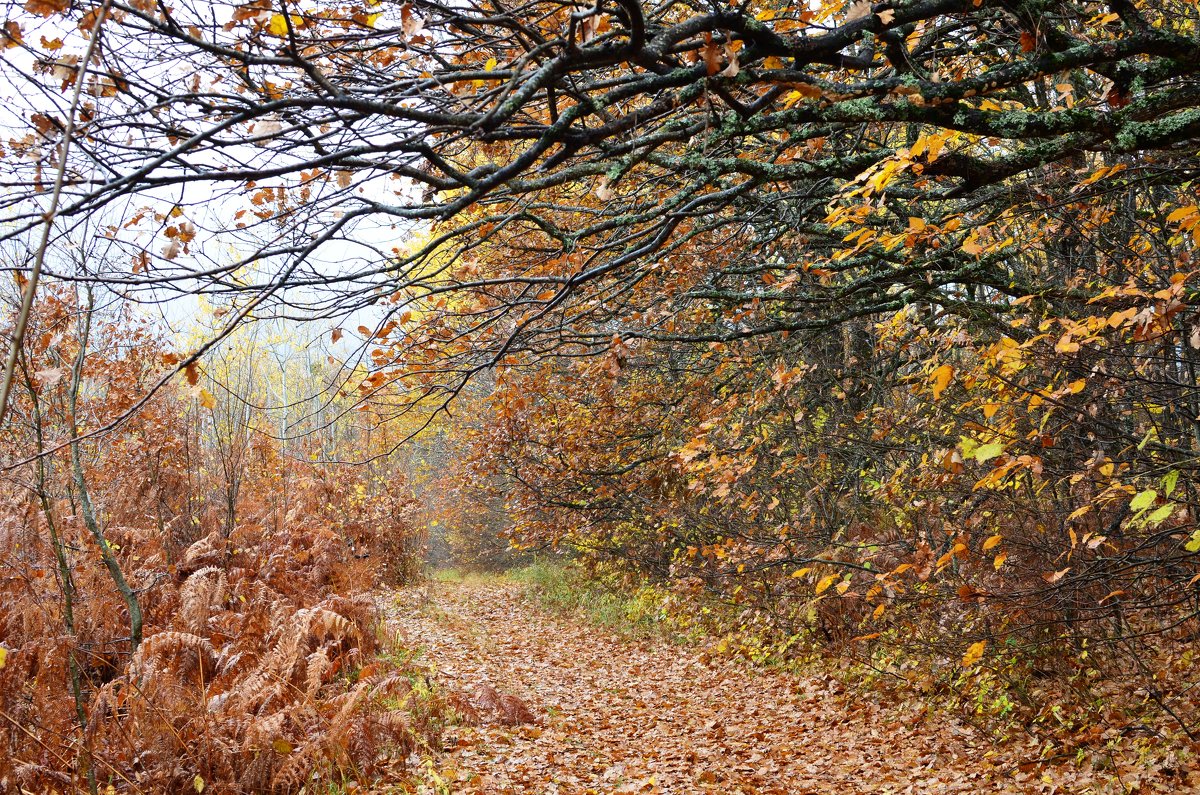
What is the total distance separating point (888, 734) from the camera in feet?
21.7

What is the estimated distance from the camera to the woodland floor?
222 inches

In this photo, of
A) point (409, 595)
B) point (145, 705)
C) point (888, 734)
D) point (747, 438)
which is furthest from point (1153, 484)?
point (409, 595)

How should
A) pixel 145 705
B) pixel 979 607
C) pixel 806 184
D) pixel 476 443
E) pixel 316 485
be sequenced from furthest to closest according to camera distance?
pixel 316 485 < pixel 476 443 < pixel 806 184 < pixel 979 607 < pixel 145 705

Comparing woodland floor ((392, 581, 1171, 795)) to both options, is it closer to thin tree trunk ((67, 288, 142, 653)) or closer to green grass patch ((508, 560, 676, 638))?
green grass patch ((508, 560, 676, 638))

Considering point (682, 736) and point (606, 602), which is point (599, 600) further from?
point (682, 736)

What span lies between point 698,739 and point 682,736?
182 millimetres

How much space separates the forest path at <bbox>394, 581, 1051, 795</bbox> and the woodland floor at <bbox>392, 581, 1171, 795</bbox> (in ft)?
0.05

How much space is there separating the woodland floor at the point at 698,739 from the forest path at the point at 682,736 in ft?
0.05

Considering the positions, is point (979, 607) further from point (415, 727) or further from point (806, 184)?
point (415, 727)

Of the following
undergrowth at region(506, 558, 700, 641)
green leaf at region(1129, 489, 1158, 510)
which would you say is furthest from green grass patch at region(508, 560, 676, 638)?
green leaf at region(1129, 489, 1158, 510)

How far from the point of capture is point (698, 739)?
6941 mm

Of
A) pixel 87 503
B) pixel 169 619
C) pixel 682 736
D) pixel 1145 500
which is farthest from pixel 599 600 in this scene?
pixel 1145 500

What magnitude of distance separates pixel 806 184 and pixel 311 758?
659cm

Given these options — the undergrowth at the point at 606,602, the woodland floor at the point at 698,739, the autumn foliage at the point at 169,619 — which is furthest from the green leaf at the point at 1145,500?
the undergrowth at the point at 606,602
